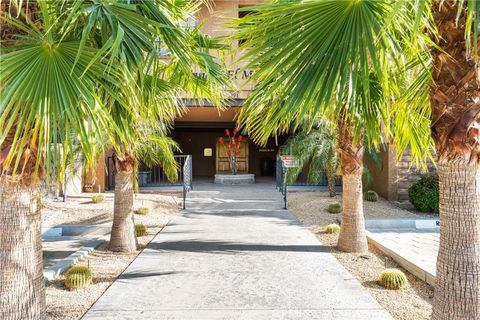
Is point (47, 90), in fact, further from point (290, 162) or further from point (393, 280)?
point (290, 162)

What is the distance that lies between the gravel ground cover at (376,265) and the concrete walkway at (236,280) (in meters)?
0.18

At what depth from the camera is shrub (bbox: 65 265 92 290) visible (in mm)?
4258

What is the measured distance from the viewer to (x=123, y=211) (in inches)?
234

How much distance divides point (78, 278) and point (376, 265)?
14.3 ft

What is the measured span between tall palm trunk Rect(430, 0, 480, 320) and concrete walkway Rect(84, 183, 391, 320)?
49.5 inches

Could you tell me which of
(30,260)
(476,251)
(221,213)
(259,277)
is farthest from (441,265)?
(221,213)

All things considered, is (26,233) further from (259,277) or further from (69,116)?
(259,277)

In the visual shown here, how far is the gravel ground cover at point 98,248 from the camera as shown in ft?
12.7

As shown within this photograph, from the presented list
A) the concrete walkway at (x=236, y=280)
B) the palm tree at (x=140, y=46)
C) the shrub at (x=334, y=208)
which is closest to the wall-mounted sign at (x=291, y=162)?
the shrub at (x=334, y=208)

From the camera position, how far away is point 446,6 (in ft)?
8.07

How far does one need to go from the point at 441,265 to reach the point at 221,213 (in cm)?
695

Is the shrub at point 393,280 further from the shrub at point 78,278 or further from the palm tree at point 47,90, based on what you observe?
the shrub at point 78,278

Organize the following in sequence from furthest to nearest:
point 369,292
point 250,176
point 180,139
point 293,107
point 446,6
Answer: point 180,139, point 250,176, point 369,292, point 446,6, point 293,107

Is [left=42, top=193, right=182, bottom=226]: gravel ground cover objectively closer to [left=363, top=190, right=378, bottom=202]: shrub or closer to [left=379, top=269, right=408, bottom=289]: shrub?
[left=379, top=269, right=408, bottom=289]: shrub
